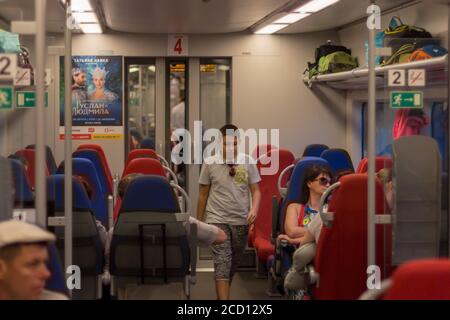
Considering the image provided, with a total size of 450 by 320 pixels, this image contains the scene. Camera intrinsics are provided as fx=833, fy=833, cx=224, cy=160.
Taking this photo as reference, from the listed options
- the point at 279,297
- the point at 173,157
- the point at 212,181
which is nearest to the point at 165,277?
the point at 212,181

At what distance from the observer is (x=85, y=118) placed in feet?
38.6

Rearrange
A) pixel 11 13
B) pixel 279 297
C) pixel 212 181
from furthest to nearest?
pixel 279 297
pixel 212 181
pixel 11 13

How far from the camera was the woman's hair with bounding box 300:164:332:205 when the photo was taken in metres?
6.35

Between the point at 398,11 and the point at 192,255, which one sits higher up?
the point at 398,11

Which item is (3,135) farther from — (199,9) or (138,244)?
(199,9)

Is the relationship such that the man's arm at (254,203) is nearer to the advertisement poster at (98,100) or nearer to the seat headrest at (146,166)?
the seat headrest at (146,166)

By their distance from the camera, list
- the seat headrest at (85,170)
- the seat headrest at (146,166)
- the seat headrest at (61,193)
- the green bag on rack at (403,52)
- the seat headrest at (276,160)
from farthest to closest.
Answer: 1. the seat headrest at (276,160)
2. the seat headrest at (146,166)
3. the seat headrest at (85,170)
4. the green bag on rack at (403,52)
5. the seat headrest at (61,193)

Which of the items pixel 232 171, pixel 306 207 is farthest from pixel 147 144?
pixel 306 207

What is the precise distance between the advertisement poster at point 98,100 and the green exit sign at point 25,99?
7.49 m

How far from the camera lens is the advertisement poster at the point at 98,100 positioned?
38.3 ft

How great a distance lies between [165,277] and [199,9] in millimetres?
4278

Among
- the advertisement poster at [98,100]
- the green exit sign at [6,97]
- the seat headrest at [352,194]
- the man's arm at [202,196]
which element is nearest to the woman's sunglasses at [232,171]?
the man's arm at [202,196]

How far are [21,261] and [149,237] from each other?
248 cm

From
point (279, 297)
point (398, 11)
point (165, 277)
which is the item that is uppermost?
point (398, 11)
